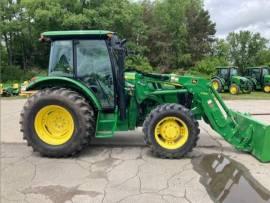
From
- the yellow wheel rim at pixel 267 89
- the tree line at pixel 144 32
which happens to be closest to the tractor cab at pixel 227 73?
the yellow wheel rim at pixel 267 89

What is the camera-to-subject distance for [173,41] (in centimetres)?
3553

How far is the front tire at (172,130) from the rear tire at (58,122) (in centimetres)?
106

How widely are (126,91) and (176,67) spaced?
29.8 meters

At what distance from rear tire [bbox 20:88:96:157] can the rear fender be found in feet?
0.38

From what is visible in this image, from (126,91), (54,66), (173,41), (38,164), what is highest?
(173,41)

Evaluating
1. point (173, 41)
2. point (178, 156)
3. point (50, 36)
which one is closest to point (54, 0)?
point (173, 41)

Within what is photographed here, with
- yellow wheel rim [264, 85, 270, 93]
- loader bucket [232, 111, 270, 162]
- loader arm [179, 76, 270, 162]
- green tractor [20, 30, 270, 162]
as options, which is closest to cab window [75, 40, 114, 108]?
green tractor [20, 30, 270, 162]

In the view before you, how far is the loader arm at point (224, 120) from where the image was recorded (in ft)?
16.6

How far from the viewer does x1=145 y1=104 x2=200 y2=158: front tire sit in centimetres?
511

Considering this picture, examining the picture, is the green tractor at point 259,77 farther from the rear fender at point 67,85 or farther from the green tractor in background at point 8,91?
the rear fender at point 67,85

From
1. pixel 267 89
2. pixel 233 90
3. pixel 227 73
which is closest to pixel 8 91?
pixel 233 90

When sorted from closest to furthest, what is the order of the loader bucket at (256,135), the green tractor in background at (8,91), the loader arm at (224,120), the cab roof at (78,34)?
the loader bucket at (256,135), the loader arm at (224,120), the cab roof at (78,34), the green tractor in background at (8,91)

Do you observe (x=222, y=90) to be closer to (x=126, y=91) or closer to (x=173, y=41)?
(x=126, y=91)

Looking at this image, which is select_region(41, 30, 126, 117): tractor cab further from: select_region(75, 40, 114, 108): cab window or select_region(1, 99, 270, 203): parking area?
select_region(1, 99, 270, 203): parking area
